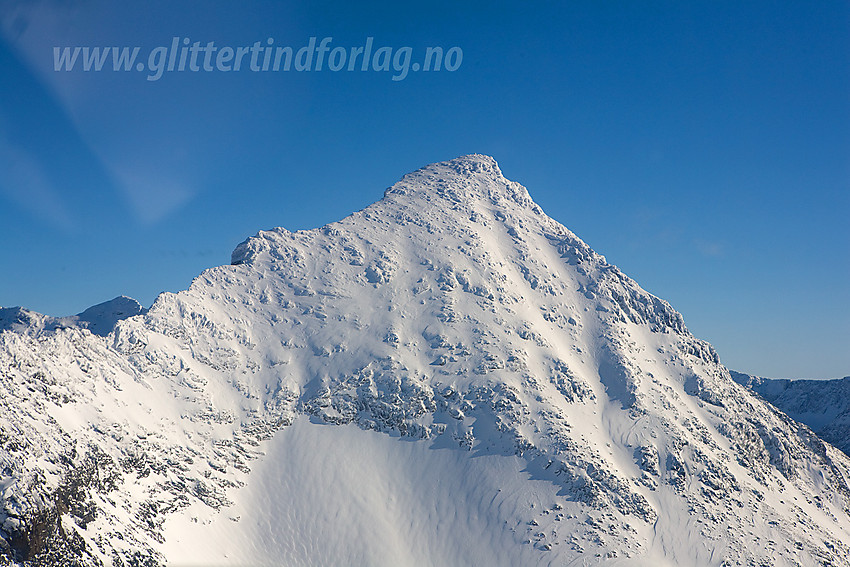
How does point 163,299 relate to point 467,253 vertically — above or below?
below

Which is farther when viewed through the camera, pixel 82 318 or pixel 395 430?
pixel 82 318

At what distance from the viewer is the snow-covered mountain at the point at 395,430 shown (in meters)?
102

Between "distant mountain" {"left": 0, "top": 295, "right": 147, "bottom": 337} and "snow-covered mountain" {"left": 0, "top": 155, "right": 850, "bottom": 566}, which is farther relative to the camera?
"distant mountain" {"left": 0, "top": 295, "right": 147, "bottom": 337}

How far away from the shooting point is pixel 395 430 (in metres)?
131

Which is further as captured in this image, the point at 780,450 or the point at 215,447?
the point at 780,450

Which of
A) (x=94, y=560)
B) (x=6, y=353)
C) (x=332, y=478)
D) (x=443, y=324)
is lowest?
(x=94, y=560)

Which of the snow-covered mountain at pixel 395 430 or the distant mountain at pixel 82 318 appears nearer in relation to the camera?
the snow-covered mountain at pixel 395 430

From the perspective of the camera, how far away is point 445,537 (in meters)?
116

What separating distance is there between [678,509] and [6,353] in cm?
13810

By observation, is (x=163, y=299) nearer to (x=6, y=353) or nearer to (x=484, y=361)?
(x=6, y=353)

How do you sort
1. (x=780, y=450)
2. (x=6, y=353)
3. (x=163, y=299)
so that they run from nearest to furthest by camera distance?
(x=6, y=353), (x=163, y=299), (x=780, y=450)

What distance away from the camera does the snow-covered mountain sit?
101688 millimetres

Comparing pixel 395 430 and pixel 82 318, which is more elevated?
pixel 82 318

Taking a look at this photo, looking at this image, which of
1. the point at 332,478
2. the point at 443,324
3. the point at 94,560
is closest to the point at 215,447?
the point at 332,478
